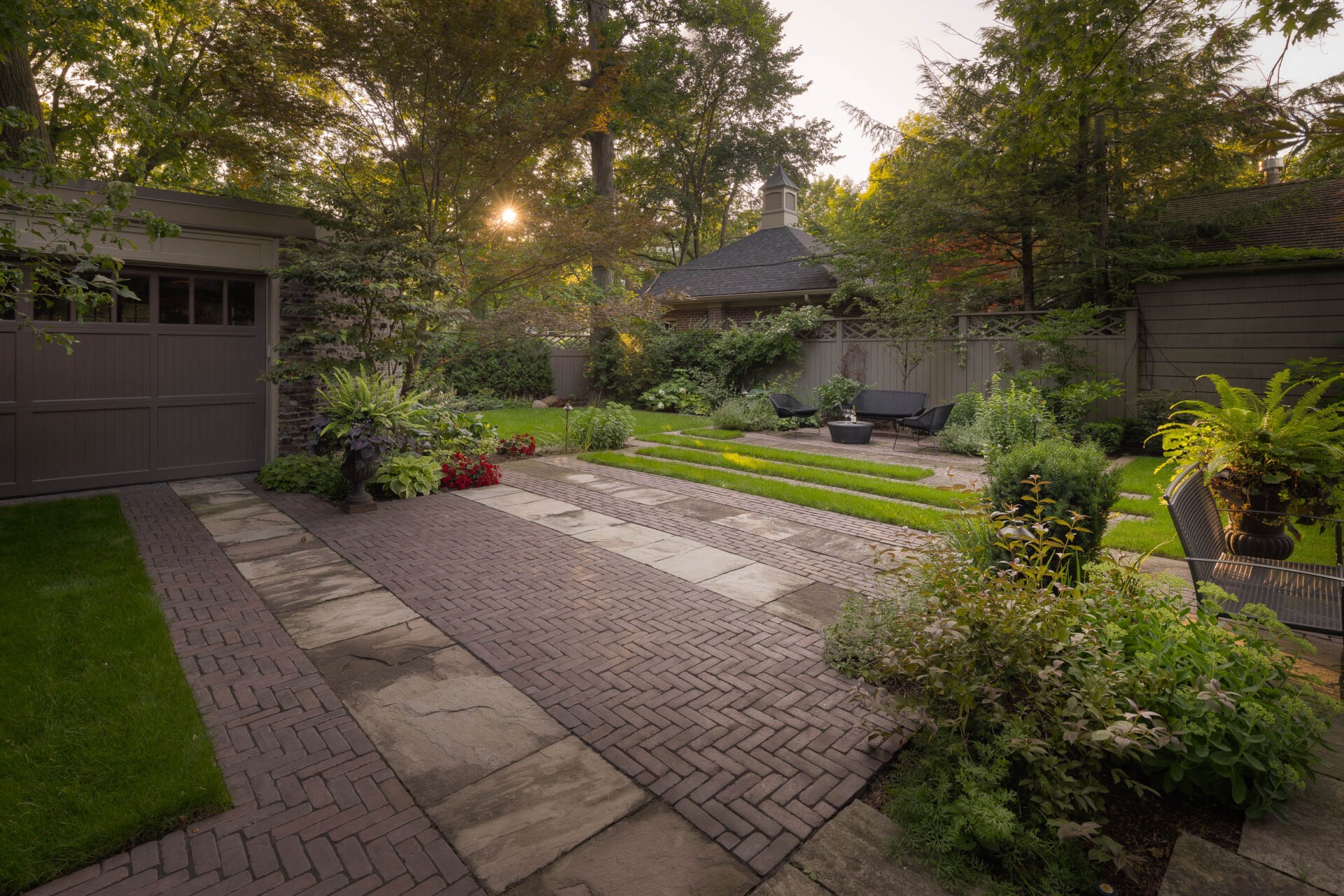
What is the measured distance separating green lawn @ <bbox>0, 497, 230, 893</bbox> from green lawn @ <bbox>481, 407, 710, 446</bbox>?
680 centimetres

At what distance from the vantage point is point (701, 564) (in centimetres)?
513

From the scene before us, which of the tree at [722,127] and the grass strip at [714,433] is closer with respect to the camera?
the grass strip at [714,433]

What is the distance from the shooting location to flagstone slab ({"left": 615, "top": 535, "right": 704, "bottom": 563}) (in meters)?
5.30

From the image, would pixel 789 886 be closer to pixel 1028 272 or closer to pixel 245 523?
pixel 245 523

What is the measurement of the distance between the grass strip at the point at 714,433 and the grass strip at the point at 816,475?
1.36 metres

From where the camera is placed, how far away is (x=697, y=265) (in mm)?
20453

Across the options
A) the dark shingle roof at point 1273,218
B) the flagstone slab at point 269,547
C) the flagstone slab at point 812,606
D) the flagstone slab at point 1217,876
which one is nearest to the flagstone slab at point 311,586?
the flagstone slab at point 269,547

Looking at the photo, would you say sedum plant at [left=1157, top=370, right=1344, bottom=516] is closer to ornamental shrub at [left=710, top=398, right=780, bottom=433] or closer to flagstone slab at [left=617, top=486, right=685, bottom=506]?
flagstone slab at [left=617, top=486, right=685, bottom=506]

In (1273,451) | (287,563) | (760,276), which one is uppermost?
(760,276)

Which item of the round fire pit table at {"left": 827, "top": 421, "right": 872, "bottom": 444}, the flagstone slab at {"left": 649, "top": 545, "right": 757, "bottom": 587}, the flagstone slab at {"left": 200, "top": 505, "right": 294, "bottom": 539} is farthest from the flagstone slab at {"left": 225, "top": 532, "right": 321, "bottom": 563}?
the round fire pit table at {"left": 827, "top": 421, "right": 872, "bottom": 444}

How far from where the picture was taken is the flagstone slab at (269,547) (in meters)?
5.26

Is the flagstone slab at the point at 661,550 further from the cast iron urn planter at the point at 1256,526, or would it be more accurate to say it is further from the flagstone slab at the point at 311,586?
the cast iron urn planter at the point at 1256,526

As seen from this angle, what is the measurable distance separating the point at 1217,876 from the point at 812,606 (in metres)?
2.36

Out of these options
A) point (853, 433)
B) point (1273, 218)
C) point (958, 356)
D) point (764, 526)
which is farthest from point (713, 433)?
point (1273, 218)
